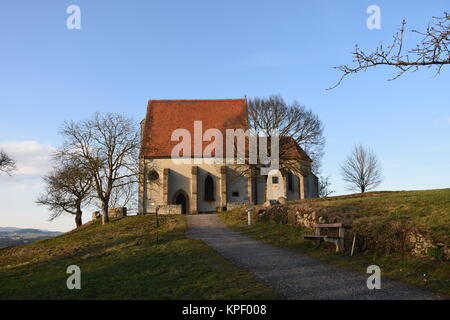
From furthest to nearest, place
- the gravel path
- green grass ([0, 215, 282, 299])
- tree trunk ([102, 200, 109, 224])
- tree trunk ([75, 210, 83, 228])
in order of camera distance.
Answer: tree trunk ([75, 210, 83, 228]) < tree trunk ([102, 200, 109, 224]) < green grass ([0, 215, 282, 299]) < the gravel path

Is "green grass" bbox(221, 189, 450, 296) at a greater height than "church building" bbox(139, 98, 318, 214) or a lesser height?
lesser

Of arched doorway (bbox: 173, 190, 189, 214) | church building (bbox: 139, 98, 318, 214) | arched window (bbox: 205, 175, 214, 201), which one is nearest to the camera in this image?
church building (bbox: 139, 98, 318, 214)

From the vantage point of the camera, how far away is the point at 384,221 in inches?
567

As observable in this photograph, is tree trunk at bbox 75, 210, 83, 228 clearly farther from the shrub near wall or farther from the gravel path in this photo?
the shrub near wall

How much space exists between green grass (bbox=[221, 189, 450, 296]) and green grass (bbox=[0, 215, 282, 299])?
349cm

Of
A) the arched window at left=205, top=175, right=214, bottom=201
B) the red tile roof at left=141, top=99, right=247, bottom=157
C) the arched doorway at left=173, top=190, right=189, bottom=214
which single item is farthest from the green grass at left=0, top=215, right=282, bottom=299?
the red tile roof at left=141, top=99, right=247, bottom=157

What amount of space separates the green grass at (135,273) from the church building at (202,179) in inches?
654

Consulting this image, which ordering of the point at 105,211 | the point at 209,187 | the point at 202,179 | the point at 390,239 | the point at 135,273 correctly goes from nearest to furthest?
the point at 135,273 < the point at 390,239 < the point at 105,211 < the point at 202,179 < the point at 209,187

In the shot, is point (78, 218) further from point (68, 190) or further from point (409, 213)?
point (409, 213)

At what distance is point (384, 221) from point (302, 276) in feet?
16.5

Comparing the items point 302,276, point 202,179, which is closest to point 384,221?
point 302,276

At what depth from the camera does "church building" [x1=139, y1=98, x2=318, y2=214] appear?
1608 inches

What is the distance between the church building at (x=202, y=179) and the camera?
40844 mm

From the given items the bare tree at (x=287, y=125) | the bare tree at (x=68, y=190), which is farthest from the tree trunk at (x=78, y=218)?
the bare tree at (x=287, y=125)
